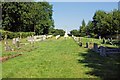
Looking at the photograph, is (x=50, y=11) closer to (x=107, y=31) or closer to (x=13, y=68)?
(x=107, y=31)

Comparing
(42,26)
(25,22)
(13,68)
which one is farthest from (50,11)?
(13,68)

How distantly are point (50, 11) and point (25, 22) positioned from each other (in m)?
42.6

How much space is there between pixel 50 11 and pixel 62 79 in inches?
4369

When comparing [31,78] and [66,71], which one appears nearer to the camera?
[31,78]

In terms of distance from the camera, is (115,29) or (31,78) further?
(115,29)

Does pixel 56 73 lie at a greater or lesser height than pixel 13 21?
lesser

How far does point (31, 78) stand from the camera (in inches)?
526

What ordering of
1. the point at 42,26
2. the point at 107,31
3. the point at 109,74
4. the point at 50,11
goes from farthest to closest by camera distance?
the point at 50,11 → the point at 42,26 → the point at 107,31 → the point at 109,74

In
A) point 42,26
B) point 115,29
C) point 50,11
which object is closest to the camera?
point 115,29

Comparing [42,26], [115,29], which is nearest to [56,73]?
[115,29]

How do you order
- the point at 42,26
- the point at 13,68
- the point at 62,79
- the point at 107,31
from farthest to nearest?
the point at 42,26
the point at 107,31
the point at 13,68
the point at 62,79

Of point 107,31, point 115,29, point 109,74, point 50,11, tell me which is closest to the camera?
point 109,74

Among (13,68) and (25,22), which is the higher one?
(25,22)

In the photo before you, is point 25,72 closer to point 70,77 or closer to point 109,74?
point 70,77
